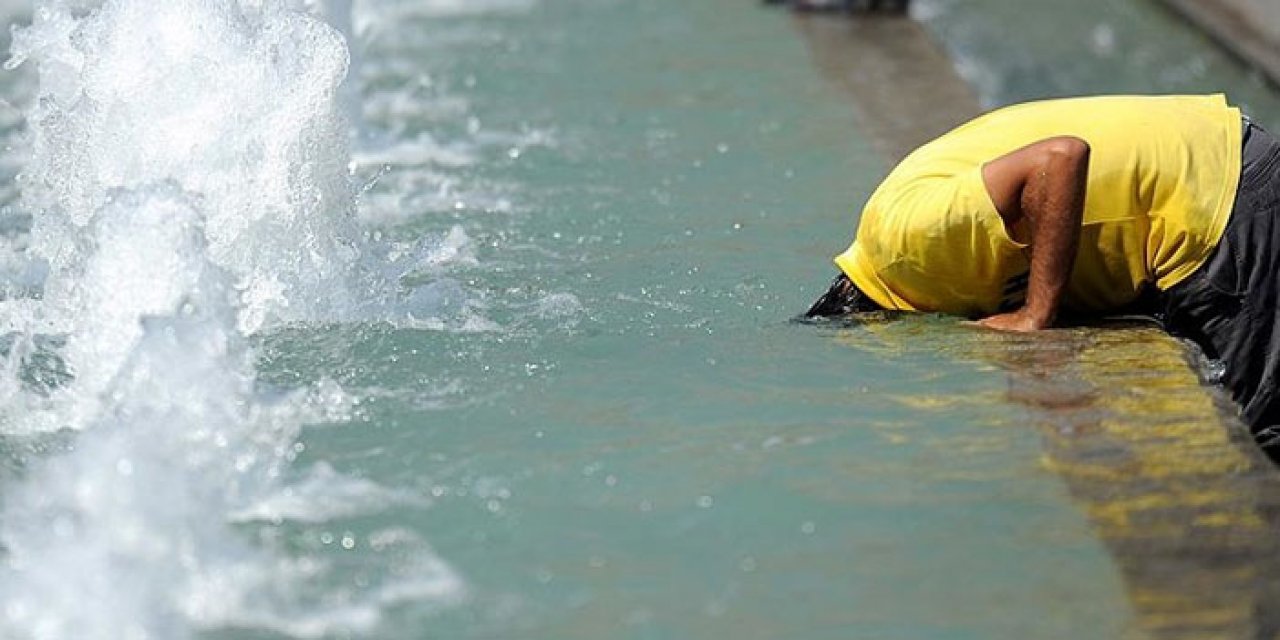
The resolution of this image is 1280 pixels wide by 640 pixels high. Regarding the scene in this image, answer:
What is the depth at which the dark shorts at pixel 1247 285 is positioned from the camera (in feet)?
16.5

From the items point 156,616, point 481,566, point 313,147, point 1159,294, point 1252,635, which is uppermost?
point 313,147

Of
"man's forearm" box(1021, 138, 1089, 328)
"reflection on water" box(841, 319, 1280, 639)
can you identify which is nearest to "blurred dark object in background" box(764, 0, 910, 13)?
"reflection on water" box(841, 319, 1280, 639)

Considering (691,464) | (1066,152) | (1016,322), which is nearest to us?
(691,464)

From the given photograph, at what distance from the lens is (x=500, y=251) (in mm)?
6527

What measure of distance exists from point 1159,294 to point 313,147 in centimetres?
246

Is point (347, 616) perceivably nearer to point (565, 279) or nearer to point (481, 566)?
point (481, 566)

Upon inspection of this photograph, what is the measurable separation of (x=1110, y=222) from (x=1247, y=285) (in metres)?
0.33

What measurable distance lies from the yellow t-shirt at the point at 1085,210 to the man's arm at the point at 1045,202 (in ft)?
0.14

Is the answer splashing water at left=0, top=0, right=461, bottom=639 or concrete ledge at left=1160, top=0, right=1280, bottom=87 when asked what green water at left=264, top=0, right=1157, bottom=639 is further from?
concrete ledge at left=1160, top=0, right=1280, bottom=87

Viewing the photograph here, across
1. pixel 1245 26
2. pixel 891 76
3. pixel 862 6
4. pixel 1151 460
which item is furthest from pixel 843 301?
pixel 1245 26

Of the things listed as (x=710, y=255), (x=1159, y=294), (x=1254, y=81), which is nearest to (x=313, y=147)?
(x=710, y=255)

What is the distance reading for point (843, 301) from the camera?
5.50 metres

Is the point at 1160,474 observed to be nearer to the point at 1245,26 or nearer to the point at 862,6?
the point at 862,6

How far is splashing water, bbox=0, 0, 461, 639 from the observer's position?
163 inches
